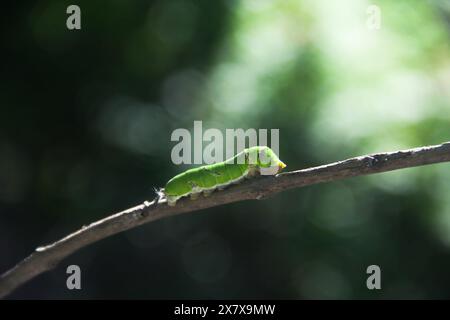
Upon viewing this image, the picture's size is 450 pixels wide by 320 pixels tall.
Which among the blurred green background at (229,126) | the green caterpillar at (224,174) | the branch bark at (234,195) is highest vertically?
the blurred green background at (229,126)

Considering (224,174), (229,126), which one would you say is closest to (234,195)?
(224,174)

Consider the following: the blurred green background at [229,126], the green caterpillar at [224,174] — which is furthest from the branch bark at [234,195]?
the blurred green background at [229,126]

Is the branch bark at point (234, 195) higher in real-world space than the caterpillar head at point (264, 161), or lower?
lower

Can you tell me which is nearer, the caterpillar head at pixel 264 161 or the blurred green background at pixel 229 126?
the caterpillar head at pixel 264 161

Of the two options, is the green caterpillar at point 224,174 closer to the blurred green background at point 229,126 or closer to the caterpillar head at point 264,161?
the caterpillar head at point 264,161

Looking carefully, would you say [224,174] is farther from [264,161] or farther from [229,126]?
[229,126]

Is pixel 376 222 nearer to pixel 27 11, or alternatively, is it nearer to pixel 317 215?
pixel 317 215
